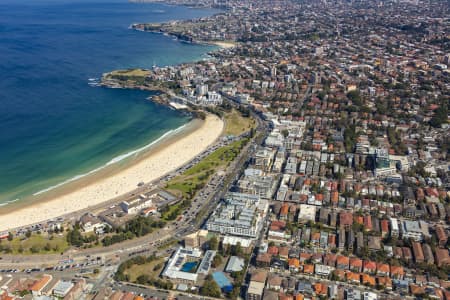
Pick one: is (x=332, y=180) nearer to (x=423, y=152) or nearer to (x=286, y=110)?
(x=423, y=152)

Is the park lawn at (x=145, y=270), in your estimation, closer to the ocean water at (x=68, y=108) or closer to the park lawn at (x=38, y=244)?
the park lawn at (x=38, y=244)

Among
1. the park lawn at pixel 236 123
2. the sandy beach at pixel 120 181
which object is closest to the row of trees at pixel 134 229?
the sandy beach at pixel 120 181

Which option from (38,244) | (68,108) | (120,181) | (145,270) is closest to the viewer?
(145,270)

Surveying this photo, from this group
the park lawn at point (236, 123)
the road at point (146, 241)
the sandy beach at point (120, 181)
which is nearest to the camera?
the road at point (146, 241)

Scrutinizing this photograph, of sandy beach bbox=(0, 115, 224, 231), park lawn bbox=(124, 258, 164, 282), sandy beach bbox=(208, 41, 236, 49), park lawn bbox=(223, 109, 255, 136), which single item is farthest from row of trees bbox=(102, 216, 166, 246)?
sandy beach bbox=(208, 41, 236, 49)

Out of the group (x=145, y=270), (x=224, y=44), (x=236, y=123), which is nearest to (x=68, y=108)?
(x=236, y=123)

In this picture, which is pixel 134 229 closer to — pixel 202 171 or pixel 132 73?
pixel 202 171
